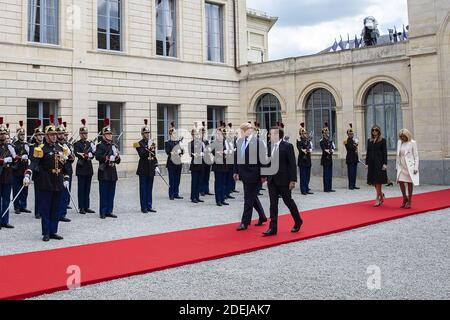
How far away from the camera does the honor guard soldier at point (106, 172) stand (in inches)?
428

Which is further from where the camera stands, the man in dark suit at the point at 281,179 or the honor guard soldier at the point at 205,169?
the honor guard soldier at the point at 205,169

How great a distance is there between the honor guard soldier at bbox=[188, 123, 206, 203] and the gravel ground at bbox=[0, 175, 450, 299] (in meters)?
2.60

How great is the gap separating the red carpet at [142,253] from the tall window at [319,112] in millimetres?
12518

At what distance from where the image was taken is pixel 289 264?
643 centimetres

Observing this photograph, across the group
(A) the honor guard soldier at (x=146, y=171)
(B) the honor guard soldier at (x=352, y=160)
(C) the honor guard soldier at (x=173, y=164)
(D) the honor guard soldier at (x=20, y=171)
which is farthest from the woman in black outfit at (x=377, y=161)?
(D) the honor guard soldier at (x=20, y=171)

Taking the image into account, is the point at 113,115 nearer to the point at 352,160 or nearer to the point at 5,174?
the point at 352,160

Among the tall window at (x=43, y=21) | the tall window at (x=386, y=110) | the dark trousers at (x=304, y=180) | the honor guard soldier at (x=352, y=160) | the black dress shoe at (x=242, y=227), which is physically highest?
the tall window at (x=43, y=21)

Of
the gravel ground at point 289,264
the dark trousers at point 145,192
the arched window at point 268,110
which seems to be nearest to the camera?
the gravel ground at point 289,264

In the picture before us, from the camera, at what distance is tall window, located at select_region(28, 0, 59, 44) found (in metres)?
19.6

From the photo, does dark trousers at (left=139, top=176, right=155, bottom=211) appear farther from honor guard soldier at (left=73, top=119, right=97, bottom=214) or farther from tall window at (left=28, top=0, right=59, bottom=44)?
tall window at (left=28, top=0, right=59, bottom=44)

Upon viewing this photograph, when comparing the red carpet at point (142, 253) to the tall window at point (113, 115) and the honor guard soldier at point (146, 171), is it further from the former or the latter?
the tall window at point (113, 115)

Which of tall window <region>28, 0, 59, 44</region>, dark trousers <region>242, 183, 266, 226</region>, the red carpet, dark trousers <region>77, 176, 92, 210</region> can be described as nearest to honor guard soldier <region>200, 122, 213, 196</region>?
dark trousers <region>77, 176, 92, 210</region>

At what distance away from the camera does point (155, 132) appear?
74.2ft

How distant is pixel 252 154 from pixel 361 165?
13092mm
